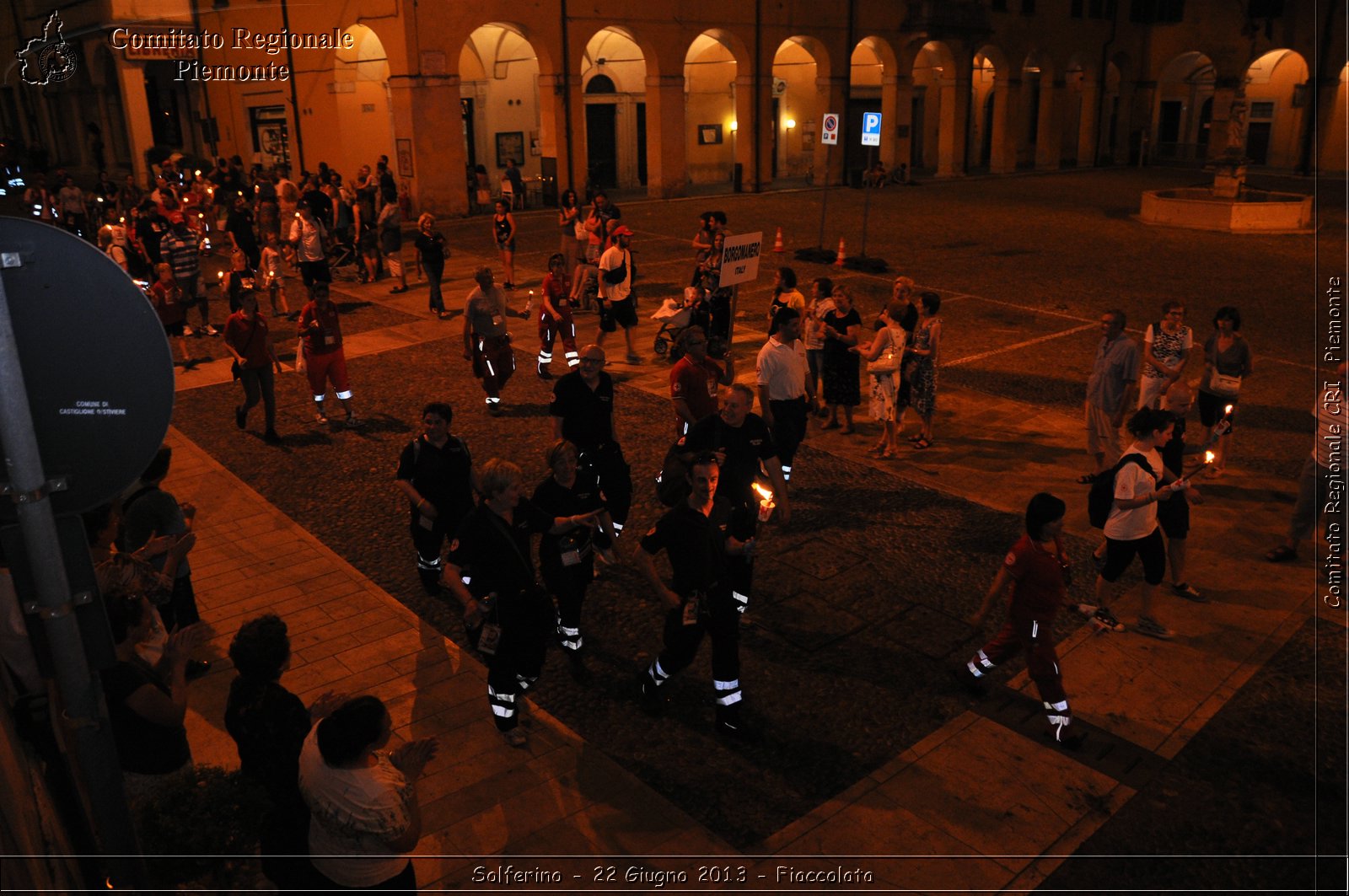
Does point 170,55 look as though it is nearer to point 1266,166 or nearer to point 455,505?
point 455,505

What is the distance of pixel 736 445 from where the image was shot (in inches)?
290

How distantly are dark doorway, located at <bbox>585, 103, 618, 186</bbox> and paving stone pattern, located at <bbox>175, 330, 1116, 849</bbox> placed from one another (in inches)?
1027

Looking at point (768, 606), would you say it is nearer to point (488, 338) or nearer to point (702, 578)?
point (702, 578)

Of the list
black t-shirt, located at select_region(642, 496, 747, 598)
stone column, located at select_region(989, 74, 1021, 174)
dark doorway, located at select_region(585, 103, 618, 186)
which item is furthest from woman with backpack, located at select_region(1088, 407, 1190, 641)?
stone column, located at select_region(989, 74, 1021, 174)

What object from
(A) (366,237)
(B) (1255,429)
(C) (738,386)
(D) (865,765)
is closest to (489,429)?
(C) (738,386)

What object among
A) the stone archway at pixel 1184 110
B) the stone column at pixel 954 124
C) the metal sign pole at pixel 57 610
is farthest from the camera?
the stone archway at pixel 1184 110

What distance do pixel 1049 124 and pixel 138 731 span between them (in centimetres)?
5067

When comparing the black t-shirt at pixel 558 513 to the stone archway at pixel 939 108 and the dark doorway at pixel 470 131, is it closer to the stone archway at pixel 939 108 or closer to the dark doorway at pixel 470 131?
the dark doorway at pixel 470 131

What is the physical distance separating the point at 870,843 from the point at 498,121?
108ft

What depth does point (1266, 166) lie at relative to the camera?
155 ft

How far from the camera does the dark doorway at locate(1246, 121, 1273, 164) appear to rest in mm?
47406

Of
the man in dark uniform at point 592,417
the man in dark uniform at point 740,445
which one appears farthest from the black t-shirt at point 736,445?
the man in dark uniform at point 592,417

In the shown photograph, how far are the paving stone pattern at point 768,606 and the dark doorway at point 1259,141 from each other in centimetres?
4697

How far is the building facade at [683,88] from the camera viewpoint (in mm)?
30297
